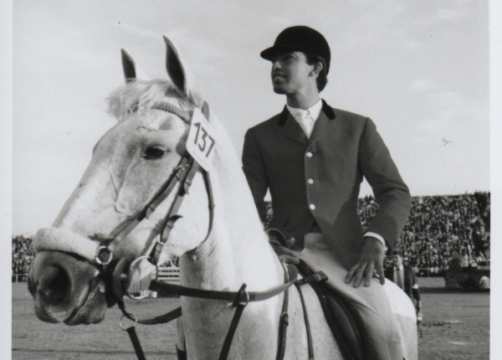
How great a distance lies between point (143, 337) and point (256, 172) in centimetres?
542

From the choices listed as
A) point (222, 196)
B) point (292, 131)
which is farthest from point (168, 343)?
point (222, 196)

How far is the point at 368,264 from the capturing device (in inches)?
88.4

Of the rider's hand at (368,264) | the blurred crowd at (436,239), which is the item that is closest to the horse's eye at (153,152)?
the rider's hand at (368,264)

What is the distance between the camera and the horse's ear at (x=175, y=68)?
1.75 meters

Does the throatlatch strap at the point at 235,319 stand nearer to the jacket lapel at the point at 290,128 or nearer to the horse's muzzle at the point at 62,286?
the horse's muzzle at the point at 62,286

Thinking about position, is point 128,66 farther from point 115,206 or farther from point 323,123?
point 323,123

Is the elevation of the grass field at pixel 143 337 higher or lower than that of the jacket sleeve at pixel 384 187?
lower

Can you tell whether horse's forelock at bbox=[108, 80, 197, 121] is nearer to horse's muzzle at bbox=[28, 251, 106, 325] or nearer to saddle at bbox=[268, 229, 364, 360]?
horse's muzzle at bbox=[28, 251, 106, 325]

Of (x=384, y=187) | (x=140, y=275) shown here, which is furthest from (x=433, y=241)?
(x=140, y=275)

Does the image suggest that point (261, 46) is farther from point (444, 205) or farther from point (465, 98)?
point (444, 205)

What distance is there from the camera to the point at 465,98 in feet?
12.3

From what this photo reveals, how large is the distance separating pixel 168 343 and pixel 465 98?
15.4ft

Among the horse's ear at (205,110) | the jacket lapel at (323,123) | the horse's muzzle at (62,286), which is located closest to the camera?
the horse's muzzle at (62,286)

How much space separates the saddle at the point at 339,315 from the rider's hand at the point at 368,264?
10 cm
